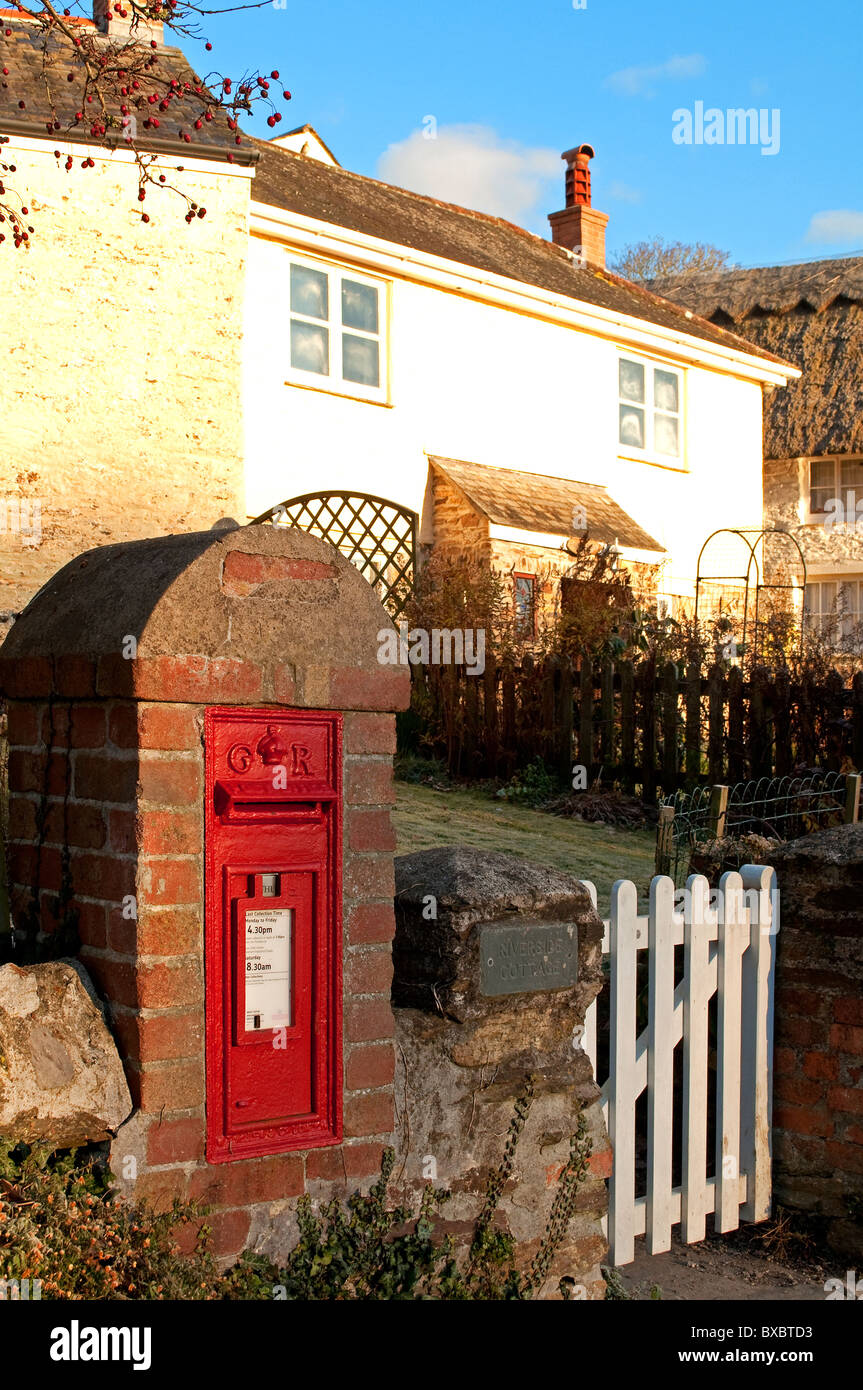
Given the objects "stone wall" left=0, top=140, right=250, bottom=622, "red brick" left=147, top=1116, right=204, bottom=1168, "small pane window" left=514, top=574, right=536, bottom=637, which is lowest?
"red brick" left=147, top=1116, right=204, bottom=1168

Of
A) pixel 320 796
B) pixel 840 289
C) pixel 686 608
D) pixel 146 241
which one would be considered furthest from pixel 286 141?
pixel 320 796

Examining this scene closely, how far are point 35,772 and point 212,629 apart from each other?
58 centimetres

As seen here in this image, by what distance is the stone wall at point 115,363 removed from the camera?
36.4 feet

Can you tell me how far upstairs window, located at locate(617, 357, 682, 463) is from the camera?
1731cm

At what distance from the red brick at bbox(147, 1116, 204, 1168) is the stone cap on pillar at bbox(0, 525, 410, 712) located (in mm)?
836

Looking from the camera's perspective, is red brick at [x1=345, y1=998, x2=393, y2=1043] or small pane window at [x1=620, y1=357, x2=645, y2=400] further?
small pane window at [x1=620, y1=357, x2=645, y2=400]

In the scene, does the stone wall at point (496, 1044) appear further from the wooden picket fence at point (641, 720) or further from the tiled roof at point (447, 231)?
the tiled roof at point (447, 231)

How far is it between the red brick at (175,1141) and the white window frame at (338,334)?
11243mm

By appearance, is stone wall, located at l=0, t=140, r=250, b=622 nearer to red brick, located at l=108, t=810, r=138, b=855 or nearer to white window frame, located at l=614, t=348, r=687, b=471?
white window frame, located at l=614, t=348, r=687, b=471

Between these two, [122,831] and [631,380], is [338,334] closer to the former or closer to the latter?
[631,380]

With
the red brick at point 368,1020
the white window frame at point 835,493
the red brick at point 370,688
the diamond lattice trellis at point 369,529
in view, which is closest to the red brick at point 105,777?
the red brick at point 370,688

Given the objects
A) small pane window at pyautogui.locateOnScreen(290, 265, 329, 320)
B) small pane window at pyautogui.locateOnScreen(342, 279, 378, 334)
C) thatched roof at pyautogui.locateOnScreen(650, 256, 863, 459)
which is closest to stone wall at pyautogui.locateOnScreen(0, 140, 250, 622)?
small pane window at pyautogui.locateOnScreen(290, 265, 329, 320)
